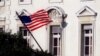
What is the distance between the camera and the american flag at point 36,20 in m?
38.6

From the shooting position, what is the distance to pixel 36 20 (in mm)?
38625

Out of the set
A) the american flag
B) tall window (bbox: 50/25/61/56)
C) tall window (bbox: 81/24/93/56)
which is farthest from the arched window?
the american flag

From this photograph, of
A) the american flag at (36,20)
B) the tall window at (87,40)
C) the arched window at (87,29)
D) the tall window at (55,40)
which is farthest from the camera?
the tall window at (55,40)

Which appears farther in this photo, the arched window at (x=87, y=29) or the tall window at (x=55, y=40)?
the tall window at (x=55, y=40)

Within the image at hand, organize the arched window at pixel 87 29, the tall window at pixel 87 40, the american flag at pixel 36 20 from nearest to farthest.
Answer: the arched window at pixel 87 29
the american flag at pixel 36 20
the tall window at pixel 87 40

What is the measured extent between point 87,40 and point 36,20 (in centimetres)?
289

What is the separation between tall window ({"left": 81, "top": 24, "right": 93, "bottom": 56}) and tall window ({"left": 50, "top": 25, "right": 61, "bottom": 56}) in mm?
1553

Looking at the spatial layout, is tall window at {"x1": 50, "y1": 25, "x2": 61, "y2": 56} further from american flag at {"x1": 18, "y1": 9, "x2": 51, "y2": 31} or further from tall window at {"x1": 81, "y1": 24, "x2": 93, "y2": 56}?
tall window at {"x1": 81, "y1": 24, "x2": 93, "y2": 56}

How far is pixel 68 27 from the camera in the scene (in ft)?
130

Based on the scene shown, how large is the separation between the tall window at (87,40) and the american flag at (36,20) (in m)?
2.02

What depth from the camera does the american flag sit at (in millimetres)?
38562

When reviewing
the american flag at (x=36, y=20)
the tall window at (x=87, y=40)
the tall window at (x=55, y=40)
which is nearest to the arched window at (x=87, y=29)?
the tall window at (x=87, y=40)

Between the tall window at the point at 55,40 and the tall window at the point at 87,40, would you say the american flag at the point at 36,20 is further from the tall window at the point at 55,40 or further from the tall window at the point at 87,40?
the tall window at the point at 87,40

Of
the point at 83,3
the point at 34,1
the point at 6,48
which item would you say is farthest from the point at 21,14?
the point at 6,48
